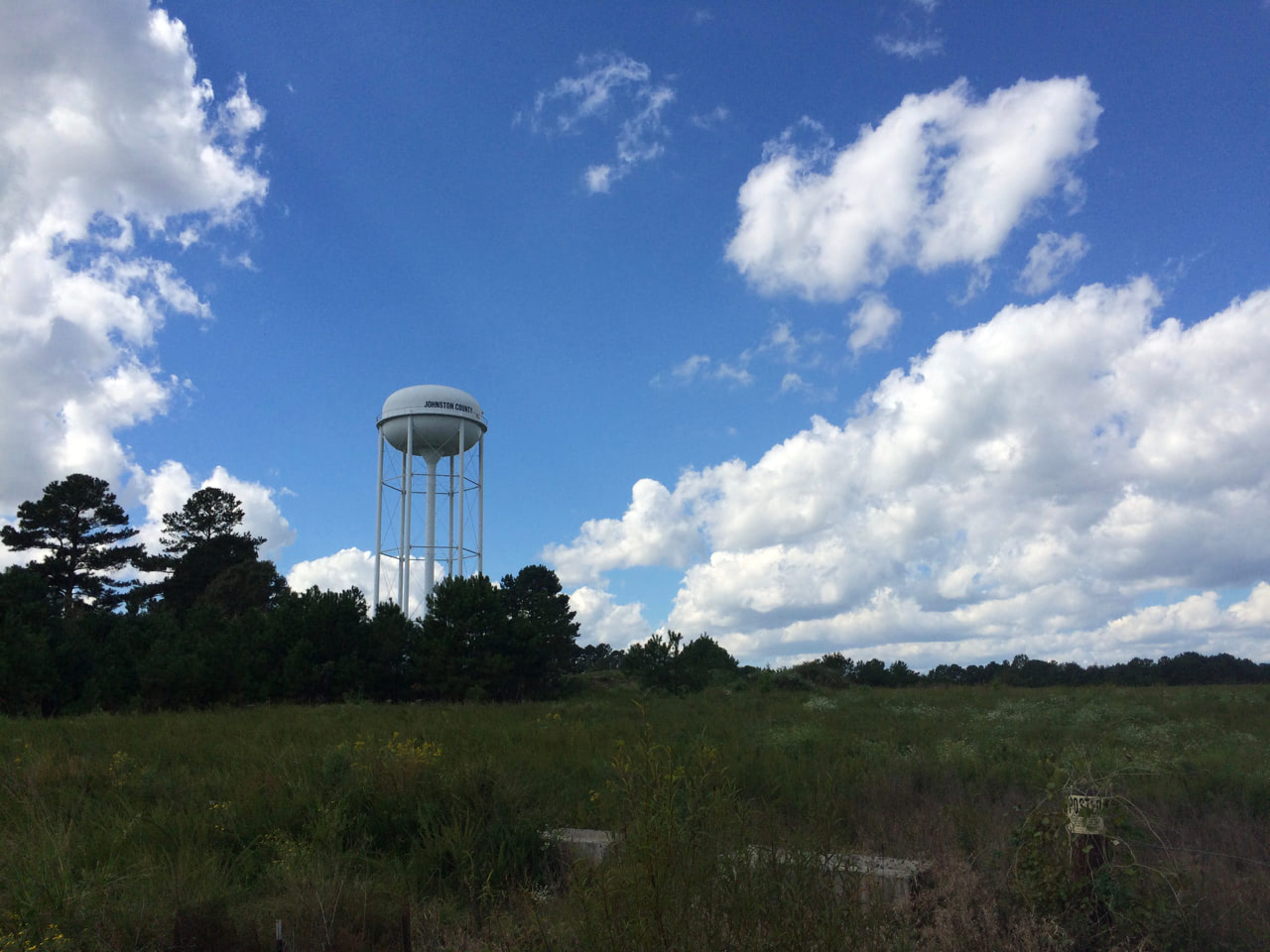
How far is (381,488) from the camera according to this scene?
132ft

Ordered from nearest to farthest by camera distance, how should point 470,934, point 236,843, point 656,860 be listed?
point 656,860 → point 470,934 → point 236,843

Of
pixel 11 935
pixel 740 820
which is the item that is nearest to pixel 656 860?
pixel 740 820

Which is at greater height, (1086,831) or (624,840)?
(624,840)

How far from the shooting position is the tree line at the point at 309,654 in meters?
28.0

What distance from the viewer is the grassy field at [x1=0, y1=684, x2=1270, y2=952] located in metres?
4.29

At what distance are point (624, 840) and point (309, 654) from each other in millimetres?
29405

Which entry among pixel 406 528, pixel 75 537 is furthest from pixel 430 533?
pixel 75 537

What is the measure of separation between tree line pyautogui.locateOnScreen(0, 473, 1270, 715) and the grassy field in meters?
14.3

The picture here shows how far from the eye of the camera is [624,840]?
15.0 ft

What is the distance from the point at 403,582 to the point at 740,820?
35.9 meters

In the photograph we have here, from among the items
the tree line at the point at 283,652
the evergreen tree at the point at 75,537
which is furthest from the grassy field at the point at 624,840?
the evergreen tree at the point at 75,537

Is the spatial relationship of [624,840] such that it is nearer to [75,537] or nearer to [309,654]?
[309,654]

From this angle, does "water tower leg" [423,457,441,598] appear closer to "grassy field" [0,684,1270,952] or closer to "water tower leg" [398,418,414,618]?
"water tower leg" [398,418,414,618]

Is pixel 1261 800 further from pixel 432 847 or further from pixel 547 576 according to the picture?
pixel 547 576
